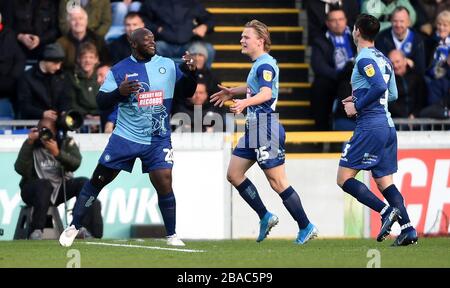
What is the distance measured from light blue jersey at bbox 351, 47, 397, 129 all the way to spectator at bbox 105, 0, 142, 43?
7322mm

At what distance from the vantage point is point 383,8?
21656 millimetres

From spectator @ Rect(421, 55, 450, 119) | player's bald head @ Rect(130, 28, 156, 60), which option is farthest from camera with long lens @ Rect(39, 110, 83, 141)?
spectator @ Rect(421, 55, 450, 119)

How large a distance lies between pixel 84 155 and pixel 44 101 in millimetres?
1472

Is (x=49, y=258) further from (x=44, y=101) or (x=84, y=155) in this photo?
(x=44, y=101)

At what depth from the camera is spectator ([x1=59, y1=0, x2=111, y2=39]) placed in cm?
2044

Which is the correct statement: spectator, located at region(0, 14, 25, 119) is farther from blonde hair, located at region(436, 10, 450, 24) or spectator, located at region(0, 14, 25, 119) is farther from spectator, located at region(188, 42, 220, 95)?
blonde hair, located at region(436, 10, 450, 24)

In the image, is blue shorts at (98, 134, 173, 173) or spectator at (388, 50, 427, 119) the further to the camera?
spectator at (388, 50, 427, 119)

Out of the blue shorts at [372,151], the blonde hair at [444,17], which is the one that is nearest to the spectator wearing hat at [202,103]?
the blonde hair at [444,17]

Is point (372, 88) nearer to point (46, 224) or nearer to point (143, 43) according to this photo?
point (143, 43)

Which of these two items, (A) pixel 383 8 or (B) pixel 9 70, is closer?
(B) pixel 9 70

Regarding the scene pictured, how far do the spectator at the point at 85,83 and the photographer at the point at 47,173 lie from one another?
1793mm

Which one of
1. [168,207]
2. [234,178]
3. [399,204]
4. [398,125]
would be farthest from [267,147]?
[398,125]

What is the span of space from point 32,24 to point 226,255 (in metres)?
8.28

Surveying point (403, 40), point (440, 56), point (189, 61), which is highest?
point (403, 40)
